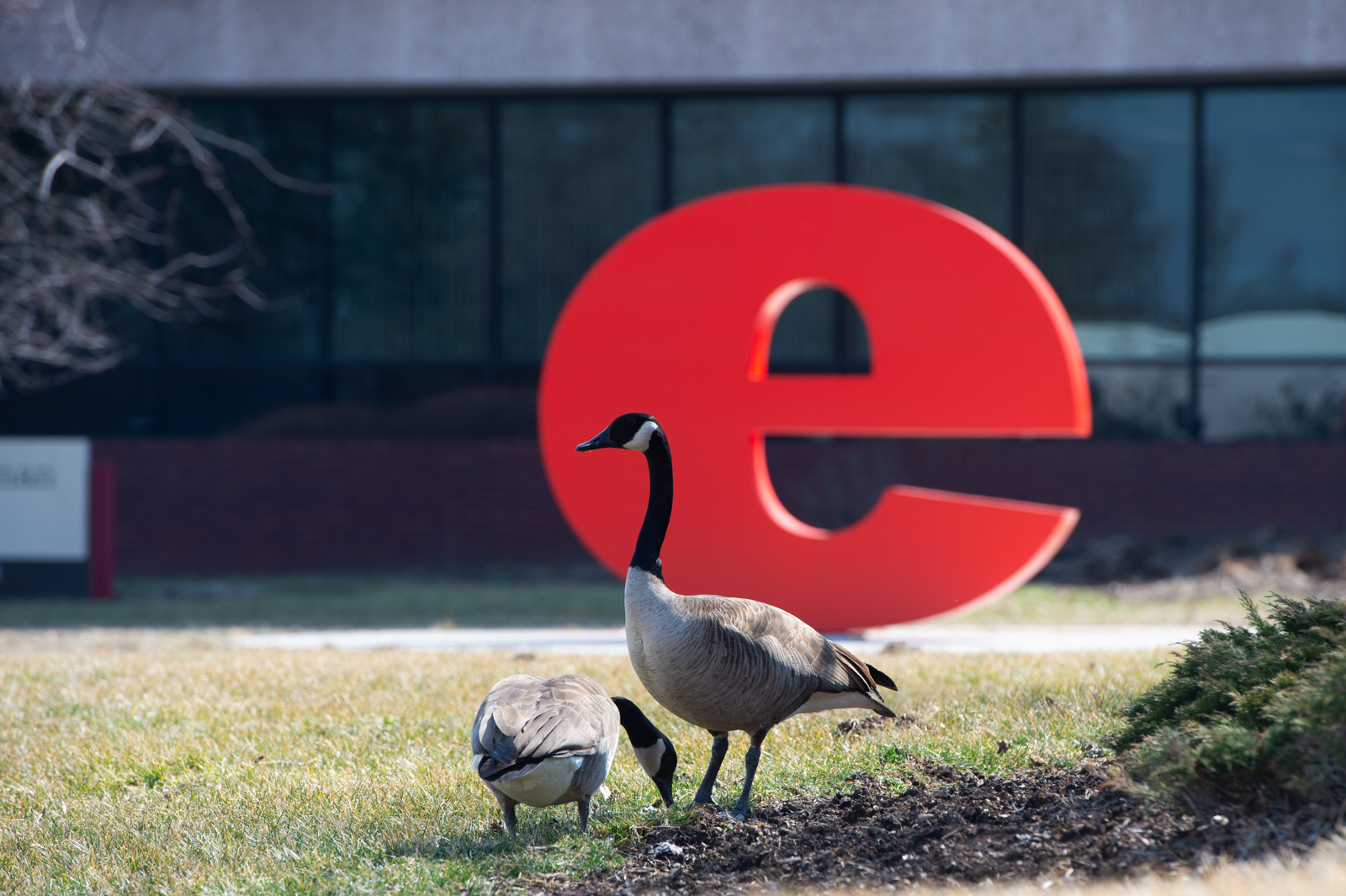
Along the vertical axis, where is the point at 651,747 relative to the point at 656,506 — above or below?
below

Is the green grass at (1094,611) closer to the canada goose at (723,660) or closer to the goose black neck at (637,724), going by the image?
the canada goose at (723,660)

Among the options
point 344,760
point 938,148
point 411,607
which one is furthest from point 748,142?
point 344,760

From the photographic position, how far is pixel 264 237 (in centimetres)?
1471

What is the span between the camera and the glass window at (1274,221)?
1371cm

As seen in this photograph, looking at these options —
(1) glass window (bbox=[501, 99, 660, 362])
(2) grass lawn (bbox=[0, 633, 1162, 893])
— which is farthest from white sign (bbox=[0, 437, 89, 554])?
(1) glass window (bbox=[501, 99, 660, 362])

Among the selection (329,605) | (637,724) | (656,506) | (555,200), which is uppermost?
(555,200)

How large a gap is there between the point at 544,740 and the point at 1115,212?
12072 millimetres

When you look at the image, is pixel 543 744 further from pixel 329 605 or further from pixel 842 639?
pixel 329 605

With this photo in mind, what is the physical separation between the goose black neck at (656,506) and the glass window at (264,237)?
35.3 feet

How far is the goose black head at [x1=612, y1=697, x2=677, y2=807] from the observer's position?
15.2 ft

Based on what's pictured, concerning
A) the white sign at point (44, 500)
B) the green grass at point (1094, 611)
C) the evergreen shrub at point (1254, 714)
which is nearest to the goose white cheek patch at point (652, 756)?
the evergreen shrub at point (1254, 714)

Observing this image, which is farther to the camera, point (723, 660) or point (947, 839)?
point (723, 660)

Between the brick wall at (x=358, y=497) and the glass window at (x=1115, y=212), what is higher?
the glass window at (x=1115, y=212)

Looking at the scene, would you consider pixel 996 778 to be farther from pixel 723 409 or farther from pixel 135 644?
pixel 135 644
